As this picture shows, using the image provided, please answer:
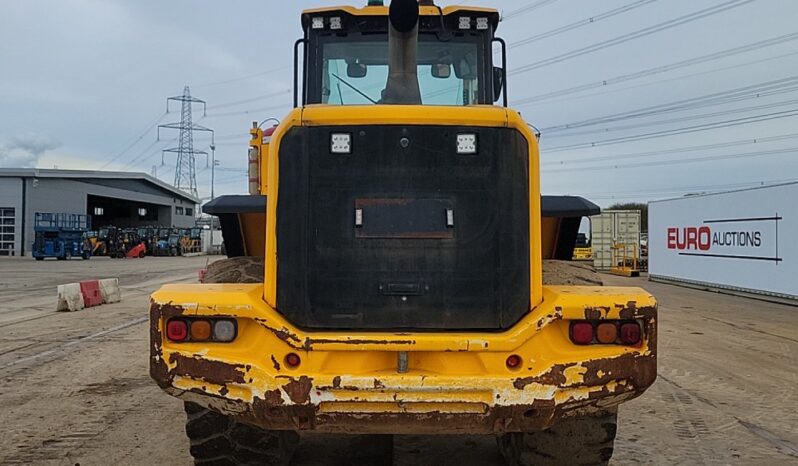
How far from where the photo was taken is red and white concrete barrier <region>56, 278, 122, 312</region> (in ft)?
47.1

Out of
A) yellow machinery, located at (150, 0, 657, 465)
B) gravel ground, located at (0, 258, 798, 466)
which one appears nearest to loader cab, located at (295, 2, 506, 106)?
yellow machinery, located at (150, 0, 657, 465)

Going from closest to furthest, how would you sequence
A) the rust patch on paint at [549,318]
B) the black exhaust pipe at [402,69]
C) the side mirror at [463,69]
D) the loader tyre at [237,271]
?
the rust patch on paint at [549,318], the black exhaust pipe at [402,69], the loader tyre at [237,271], the side mirror at [463,69]

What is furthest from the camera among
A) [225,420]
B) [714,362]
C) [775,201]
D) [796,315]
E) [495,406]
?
[775,201]

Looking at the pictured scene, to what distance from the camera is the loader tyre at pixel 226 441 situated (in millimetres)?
3877

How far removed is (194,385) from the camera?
3.16 metres

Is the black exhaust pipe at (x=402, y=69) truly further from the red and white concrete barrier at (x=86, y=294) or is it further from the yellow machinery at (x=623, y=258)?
the yellow machinery at (x=623, y=258)

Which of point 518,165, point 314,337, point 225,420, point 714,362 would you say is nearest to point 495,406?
point 314,337

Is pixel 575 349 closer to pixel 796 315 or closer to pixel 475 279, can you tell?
pixel 475 279

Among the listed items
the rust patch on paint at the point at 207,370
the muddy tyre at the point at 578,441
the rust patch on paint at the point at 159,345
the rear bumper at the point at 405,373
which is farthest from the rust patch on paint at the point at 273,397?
the muddy tyre at the point at 578,441

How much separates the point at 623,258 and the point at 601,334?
29298mm

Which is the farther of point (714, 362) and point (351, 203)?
point (714, 362)

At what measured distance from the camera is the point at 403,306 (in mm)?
3277

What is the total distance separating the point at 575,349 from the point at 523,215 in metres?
0.69

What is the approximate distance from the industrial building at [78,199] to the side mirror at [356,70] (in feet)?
163
